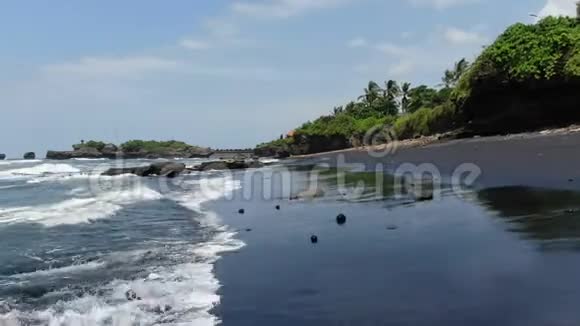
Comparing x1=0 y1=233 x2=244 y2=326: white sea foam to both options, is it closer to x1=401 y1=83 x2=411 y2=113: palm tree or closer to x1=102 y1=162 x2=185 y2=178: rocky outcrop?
x1=102 y1=162 x2=185 y2=178: rocky outcrop

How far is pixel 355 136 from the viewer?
9650 centimetres

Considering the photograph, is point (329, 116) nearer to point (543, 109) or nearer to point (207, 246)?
point (543, 109)

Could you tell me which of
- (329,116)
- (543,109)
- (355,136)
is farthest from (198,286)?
(329,116)

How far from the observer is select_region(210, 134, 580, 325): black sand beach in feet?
26.0

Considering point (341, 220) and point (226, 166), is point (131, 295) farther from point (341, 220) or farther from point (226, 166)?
point (226, 166)

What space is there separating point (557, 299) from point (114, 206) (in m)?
23.7

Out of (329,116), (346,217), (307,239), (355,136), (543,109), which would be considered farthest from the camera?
(329,116)

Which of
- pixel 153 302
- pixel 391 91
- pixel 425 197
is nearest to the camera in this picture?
pixel 153 302

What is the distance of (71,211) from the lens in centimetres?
2584

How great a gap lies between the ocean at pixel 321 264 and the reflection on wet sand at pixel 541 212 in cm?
6

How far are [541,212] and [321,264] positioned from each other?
20.0 feet

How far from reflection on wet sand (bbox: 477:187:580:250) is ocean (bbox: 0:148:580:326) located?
6 centimetres

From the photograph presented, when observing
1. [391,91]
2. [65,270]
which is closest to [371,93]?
[391,91]

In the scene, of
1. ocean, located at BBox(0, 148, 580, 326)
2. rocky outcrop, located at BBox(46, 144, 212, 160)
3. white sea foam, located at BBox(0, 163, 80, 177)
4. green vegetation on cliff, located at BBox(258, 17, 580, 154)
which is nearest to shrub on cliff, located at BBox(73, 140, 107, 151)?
rocky outcrop, located at BBox(46, 144, 212, 160)
